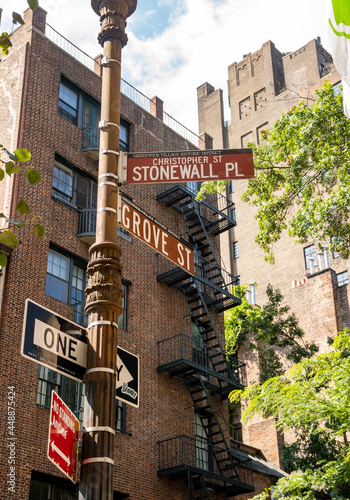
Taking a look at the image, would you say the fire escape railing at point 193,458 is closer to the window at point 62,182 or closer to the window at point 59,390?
the window at point 59,390

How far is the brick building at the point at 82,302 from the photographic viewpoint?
59.4 ft

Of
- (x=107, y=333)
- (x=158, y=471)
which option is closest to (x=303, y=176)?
(x=158, y=471)

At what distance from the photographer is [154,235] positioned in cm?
792

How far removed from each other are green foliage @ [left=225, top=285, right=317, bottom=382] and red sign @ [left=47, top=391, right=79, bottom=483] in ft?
94.0

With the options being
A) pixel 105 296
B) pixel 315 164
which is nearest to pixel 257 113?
pixel 315 164

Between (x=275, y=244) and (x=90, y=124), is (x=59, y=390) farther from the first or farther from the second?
(x=275, y=244)

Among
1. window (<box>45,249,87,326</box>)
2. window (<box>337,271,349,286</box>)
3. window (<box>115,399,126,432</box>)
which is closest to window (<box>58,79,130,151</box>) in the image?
window (<box>45,249,87,326</box>)

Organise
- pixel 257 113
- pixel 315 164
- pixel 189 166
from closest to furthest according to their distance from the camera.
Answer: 1. pixel 189 166
2. pixel 315 164
3. pixel 257 113

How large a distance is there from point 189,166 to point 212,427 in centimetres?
1948

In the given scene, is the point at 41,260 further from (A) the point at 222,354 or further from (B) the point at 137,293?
(A) the point at 222,354

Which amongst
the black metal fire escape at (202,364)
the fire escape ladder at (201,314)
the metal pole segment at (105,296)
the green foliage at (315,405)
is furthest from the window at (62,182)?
the metal pole segment at (105,296)

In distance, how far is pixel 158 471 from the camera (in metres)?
21.5

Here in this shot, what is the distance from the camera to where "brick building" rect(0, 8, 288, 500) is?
59.4ft

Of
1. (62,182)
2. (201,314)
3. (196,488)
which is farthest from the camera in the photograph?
(201,314)
